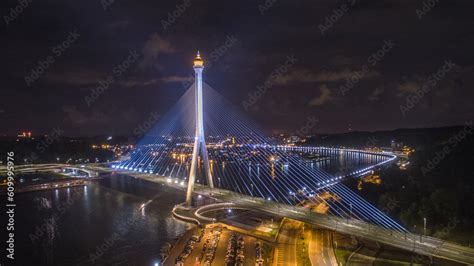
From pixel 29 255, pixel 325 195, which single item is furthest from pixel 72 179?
pixel 325 195

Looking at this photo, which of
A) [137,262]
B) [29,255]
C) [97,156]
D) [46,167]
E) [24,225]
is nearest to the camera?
[137,262]

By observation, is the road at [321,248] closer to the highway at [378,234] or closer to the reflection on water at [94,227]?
the highway at [378,234]

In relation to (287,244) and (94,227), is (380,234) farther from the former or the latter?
(94,227)

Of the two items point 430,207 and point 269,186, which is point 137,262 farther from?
point 269,186

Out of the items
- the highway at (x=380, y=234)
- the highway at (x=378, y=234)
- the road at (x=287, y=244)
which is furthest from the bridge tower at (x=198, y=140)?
the road at (x=287, y=244)

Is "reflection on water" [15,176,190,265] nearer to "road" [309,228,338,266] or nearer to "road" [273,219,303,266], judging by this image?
"road" [273,219,303,266]

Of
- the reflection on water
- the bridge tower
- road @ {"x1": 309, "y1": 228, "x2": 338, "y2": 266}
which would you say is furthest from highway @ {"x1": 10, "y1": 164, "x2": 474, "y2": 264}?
the reflection on water
